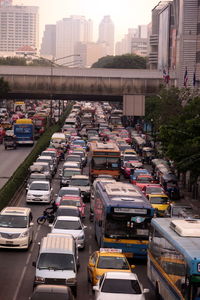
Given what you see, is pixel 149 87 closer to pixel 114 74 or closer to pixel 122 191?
pixel 114 74

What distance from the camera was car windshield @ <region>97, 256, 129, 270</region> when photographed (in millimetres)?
22672

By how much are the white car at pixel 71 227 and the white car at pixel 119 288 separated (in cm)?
926

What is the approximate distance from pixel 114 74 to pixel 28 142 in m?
23.1

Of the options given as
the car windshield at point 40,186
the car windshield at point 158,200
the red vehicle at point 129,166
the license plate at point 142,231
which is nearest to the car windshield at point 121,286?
the license plate at point 142,231

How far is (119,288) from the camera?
19.3m

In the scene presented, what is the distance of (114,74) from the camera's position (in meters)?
98.4

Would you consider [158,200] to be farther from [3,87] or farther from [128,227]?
[3,87]

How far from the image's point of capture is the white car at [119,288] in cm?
1886

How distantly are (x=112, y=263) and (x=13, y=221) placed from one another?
7.45 metres

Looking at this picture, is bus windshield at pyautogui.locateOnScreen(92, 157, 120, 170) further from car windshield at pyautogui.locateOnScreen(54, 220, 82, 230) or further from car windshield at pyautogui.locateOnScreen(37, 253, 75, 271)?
car windshield at pyautogui.locateOnScreen(37, 253, 75, 271)

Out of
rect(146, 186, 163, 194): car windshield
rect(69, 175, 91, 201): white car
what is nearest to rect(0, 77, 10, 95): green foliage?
rect(69, 175, 91, 201): white car

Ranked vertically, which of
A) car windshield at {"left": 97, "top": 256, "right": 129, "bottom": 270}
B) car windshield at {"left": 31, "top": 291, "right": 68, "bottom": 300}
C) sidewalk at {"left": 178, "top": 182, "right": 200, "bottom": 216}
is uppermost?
car windshield at {"left": 31, "top": 291, "right": 68, "bottom": 300}

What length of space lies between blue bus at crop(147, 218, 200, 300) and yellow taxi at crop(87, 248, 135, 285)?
92 centimetres

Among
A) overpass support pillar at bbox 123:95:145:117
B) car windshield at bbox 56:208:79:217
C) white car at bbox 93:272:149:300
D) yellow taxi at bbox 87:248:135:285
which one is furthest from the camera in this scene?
overpass support pillar at bbox 123:95:145:117
